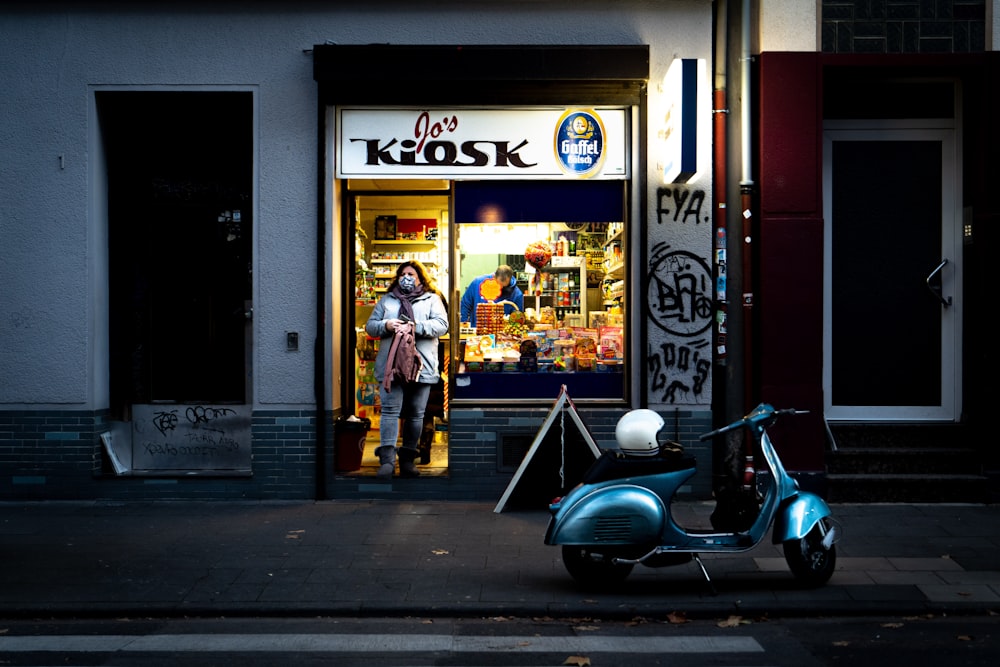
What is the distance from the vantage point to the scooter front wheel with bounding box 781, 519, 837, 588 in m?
6.49

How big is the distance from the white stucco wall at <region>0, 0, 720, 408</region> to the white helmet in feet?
10.7

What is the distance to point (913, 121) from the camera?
32.6 feet

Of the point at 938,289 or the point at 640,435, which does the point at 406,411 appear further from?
the point at 938,289

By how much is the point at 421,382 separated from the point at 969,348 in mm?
5309

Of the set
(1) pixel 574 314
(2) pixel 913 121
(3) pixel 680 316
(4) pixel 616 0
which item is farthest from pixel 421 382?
(2) pixel 913 121

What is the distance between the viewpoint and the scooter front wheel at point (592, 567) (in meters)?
6.48

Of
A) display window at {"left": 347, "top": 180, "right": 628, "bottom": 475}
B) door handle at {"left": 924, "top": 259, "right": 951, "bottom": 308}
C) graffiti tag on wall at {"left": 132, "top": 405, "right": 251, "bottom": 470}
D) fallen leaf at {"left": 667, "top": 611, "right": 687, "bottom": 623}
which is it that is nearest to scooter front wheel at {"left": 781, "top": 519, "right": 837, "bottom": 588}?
fallen leaf at {"left": 667, "top": 611, "right": 687, "bottom": 623}

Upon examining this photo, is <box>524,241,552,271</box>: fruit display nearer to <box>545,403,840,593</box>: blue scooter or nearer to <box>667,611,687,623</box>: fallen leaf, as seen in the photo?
<box>545,403,840,593</box>: blue scooter

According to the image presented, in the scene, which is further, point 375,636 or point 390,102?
point 390,102

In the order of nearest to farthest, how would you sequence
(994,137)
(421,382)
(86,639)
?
(86,639) → (994,137) → (421,382)

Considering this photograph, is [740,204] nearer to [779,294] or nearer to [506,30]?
[779,294]

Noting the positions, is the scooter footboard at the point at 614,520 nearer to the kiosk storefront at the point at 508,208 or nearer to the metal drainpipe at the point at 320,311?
the kiosk storefront at the point at 508,208

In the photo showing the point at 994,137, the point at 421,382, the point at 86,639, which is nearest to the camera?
the point at 86,639

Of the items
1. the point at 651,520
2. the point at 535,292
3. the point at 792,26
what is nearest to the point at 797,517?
the point at 651,520
